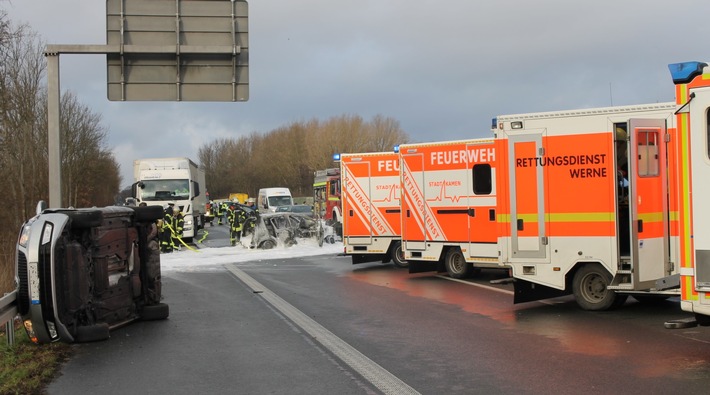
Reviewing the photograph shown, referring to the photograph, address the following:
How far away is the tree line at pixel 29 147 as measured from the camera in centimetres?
2239

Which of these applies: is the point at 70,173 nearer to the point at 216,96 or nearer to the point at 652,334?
the point at 216,96

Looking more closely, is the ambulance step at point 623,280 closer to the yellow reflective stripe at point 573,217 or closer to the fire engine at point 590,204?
the fire engine at point 590,204

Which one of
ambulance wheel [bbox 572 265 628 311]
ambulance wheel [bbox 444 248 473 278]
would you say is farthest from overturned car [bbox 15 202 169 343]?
ambulance wheel [bbox 444 248 473 278]

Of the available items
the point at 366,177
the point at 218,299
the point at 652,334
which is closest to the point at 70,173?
the point at 366,177

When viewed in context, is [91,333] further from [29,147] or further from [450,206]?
[29,147]

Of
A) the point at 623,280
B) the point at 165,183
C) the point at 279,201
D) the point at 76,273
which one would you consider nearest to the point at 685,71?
the point at 623,280

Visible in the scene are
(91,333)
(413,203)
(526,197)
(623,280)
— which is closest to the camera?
(91,333)

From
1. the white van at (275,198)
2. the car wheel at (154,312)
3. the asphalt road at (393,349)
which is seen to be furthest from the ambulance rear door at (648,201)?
the white van at (275,198)

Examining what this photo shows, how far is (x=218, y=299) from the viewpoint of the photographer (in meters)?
13.2

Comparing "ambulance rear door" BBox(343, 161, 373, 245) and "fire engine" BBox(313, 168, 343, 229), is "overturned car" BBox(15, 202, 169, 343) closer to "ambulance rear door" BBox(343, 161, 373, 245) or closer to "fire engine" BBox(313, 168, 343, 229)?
"ambulance rear door" BBox(343, 161, 373, 245)

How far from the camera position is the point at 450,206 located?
615 inches

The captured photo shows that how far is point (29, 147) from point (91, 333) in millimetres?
27753

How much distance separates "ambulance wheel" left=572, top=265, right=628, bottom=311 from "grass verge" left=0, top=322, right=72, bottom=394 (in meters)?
7.17

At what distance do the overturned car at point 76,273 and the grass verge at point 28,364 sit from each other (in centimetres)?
18
